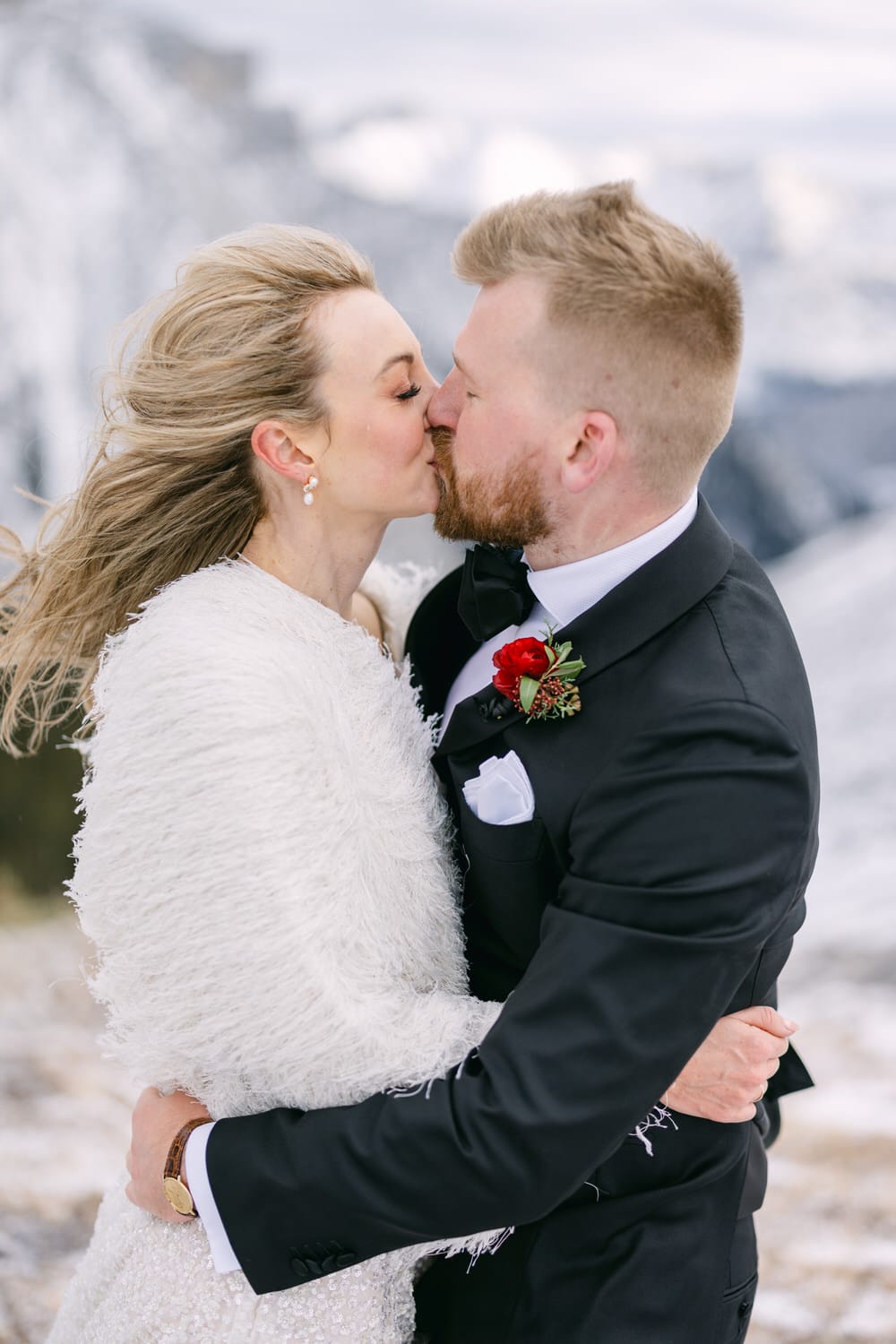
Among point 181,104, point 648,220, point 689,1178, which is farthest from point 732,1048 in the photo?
point 181,104

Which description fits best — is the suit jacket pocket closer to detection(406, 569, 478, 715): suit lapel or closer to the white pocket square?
the white pocket square

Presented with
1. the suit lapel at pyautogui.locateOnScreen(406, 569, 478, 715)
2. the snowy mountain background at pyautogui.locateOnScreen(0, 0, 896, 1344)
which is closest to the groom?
the suit lapel at pyautogui.locateOnScreen(406, 569, 478, 715)

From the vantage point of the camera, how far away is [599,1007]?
1.30m

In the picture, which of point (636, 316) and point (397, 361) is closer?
point (636, 316)

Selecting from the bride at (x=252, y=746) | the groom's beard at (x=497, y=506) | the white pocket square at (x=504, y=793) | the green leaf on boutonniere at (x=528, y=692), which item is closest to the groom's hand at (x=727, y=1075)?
the bride at (x=252, y=746)

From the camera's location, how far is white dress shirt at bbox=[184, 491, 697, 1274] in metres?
1.48

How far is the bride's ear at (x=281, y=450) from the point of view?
1.76m

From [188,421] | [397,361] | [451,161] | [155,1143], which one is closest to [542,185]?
[451,161]

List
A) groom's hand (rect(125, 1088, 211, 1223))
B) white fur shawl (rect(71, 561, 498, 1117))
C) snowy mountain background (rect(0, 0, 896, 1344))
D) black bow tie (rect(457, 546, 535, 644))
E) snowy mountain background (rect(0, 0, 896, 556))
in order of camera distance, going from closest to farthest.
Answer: white fur shawl (rect(71, 561, 498, 1117)) < groom's hand (rect(125, 1088, 211, 1223)) < black bow tie (rect(457, 546, 535, 644)) < snowy mountain background (rect(0, 0, 896, 1344)) < snowy mountain background (rect(0, 0, 896, 556))

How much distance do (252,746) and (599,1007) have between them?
53 cm

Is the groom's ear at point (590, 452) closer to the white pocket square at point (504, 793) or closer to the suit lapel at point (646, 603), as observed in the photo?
the suit lapel at point (646, 603)

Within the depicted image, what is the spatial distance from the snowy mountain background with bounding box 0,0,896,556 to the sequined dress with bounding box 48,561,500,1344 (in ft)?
20.5

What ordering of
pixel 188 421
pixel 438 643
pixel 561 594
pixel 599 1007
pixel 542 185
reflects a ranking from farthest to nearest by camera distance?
1. pixel 542 185
2. pixel 438 643
3. pixel 188 421
4. pixel 561 594
5. pixel 599 1007

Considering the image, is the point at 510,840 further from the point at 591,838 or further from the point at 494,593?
the point at 494,593
